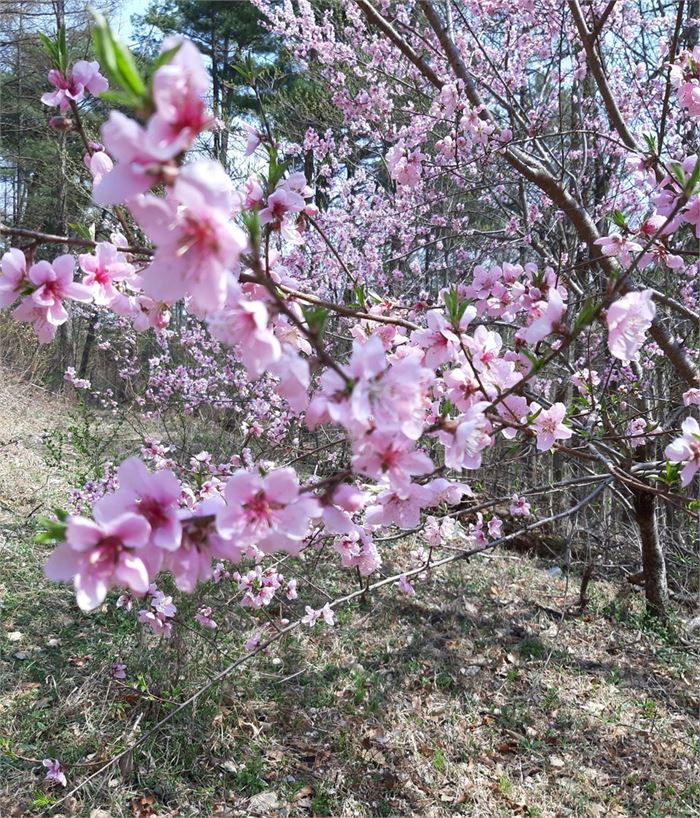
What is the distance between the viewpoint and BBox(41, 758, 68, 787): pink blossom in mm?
2635

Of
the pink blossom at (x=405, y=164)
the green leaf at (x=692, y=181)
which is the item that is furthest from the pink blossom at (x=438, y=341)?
the pink blossom at (x=405, y=164)

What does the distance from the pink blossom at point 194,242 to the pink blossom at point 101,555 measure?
316 millimetres

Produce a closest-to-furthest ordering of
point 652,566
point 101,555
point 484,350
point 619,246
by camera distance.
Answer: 1. point 101,555
2. point 484,350
3. point 619,246
4. point 652,566

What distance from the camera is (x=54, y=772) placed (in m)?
2.66

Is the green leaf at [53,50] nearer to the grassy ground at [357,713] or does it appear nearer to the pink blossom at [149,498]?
the pink blossom at [149,498]

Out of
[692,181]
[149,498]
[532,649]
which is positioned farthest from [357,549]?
[532,649]

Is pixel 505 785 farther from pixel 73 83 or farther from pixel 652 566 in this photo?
pixel 73 83

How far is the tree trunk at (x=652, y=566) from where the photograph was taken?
14.5 ft

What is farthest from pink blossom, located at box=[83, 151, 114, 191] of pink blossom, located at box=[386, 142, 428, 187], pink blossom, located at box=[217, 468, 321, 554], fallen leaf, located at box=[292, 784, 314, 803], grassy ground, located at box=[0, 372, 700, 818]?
fallen leaf, located at box=[292, 784, 314, 803]

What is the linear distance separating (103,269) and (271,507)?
69 cm

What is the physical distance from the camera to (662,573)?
15.1ft

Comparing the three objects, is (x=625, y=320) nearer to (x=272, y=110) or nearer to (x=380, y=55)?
(x=380, y=55)

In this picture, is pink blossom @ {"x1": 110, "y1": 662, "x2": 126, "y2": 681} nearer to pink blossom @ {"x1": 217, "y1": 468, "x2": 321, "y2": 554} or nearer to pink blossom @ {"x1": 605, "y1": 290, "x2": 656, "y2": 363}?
pink blossom @ {"x1": 217, "y1": 468, "x2": 321, "y2": 554}

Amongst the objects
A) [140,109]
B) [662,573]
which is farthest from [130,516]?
[662,573]
